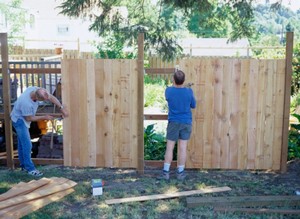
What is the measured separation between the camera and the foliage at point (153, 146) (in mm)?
7377

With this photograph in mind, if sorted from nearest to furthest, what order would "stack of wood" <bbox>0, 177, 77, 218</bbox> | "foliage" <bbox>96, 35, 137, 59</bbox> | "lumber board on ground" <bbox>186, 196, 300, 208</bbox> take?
"stack of wood" <bbox>0, 177, 77, 218</bbox>
"lumber board on ground" <bbox>186, 196, 300, 208</bbox>
"foliage" <bbox>96, 35, 137, 59</bbox>

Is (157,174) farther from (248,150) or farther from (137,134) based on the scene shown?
(248,150)

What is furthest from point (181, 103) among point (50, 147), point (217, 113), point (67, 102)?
point (50, 147)

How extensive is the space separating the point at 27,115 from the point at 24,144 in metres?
0.46

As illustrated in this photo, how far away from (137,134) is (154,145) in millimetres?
1228

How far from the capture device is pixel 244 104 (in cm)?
640

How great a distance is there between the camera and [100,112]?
21.4 ft

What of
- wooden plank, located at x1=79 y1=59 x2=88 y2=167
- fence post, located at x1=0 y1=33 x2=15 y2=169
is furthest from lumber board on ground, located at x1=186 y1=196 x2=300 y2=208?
fence post, located at x1=0 y1=33 x2=15 y2=169

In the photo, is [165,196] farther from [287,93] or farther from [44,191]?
[287,93]

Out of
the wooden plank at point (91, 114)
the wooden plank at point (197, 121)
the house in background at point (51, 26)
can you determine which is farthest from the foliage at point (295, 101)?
the house in background at point (51, 26)

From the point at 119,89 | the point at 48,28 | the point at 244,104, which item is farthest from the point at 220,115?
the point at 48,28

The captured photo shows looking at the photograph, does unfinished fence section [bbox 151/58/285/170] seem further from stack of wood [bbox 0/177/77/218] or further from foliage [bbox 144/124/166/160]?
stack of wood [bbox 0/177/77/218]

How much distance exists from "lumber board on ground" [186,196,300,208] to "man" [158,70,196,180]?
1059 mm

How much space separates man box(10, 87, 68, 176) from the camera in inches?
239
